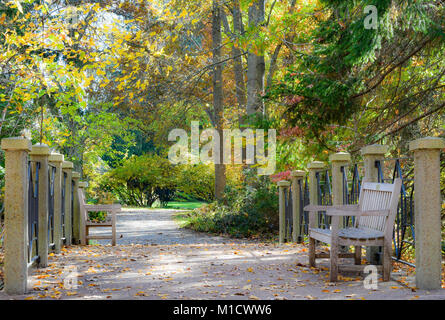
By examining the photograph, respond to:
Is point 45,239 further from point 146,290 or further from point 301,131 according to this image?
point 301,131

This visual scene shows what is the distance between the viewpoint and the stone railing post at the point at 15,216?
402 cm

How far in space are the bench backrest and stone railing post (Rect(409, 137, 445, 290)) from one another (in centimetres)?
37

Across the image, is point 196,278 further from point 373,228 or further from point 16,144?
point 16,144

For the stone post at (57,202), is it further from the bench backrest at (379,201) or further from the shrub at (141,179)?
the shrub at (141,179)

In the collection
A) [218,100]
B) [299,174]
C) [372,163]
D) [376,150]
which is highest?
[218,100]

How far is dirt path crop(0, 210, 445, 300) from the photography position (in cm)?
401

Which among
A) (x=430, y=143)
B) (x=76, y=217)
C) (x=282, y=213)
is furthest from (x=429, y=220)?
(x=282, y=213)

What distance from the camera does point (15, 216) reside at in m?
4.11

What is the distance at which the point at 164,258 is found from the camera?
20.1 feet

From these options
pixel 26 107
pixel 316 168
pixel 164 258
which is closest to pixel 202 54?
pixel 26 107

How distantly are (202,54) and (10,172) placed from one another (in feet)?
45.7

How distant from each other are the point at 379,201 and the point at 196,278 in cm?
195

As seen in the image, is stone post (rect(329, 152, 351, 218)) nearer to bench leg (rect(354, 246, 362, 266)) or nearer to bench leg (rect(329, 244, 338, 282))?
bench leg (rect(354, 246, 362, 266))

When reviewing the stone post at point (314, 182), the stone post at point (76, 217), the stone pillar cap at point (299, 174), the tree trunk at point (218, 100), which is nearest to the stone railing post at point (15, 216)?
the stone post at point (76, 217)
